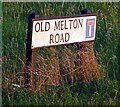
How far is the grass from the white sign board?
0.22 meters

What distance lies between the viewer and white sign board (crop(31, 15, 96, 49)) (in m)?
3.74

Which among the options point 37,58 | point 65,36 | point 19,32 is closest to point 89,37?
point 65,36

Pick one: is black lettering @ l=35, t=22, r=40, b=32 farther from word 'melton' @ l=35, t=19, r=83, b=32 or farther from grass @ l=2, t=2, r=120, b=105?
grass @ l=2, t=2, r=120, b=105

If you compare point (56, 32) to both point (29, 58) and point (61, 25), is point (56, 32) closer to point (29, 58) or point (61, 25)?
point (61, 25)

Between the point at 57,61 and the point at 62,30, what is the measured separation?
0.34 meters

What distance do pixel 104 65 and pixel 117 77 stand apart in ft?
0.65

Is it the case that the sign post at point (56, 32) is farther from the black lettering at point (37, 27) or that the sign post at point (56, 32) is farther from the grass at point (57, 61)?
the grass at point (57, 61)

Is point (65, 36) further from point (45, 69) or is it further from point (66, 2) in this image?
point (66, 2)

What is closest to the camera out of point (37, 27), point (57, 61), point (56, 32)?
point (37, 27)

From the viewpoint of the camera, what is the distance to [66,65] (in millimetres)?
4066

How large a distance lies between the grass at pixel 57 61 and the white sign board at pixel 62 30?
22 centimetres

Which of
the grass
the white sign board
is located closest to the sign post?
the white sign board

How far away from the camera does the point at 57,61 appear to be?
4.03 metres

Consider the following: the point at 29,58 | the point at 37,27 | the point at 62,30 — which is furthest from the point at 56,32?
the point at 29,58
